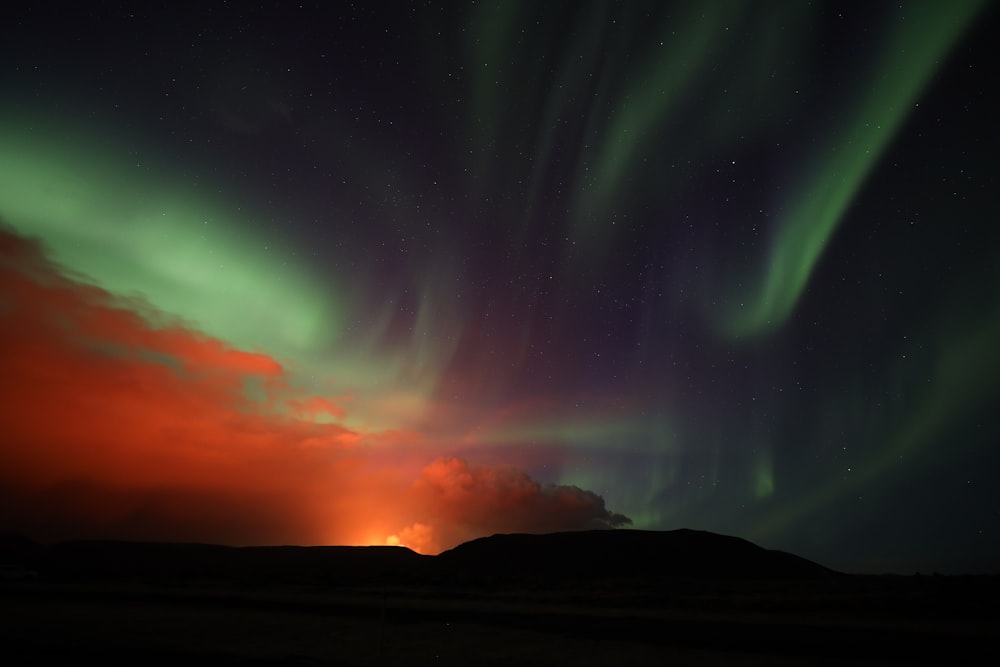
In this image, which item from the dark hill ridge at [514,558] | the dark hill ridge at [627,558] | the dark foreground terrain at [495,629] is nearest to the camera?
the dark foreground terrain at [495,629]

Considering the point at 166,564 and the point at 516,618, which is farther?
the point at 166,564

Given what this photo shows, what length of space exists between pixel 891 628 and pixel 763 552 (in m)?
126

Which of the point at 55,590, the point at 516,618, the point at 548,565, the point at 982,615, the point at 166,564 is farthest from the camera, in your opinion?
the point at 166,564

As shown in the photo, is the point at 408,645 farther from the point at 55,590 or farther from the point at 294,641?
the point at 55,590

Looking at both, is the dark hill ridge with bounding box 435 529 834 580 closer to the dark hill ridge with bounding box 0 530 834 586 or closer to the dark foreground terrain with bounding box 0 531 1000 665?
the dark hill ridge with bounding box 0 530 834 586

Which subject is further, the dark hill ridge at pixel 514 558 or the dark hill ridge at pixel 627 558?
the dark hill ridge at pixel 514 558

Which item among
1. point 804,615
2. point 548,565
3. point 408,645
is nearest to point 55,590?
point 408,645

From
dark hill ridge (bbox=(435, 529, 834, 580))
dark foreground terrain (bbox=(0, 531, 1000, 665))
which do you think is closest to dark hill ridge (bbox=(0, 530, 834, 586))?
dark hill ridge (bbox=(435, 529, 834, 580))

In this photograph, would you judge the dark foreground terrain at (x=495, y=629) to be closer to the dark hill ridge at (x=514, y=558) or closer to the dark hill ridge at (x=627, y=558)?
the dark hill ridge at (x=514, y=558)

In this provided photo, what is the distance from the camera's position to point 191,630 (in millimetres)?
26484

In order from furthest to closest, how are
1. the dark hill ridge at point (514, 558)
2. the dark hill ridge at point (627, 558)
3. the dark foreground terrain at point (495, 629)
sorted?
the dark hill ridge at point (514, 558) < the dark hill ridge at point (627, 558) < the dark foreground terrain at point (495, 629)

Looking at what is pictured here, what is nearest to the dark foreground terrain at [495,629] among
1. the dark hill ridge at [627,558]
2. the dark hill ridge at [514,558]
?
the dark hill ridge at [514,558]

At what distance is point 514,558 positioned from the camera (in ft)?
476

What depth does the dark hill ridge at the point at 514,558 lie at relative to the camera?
4931 inches
